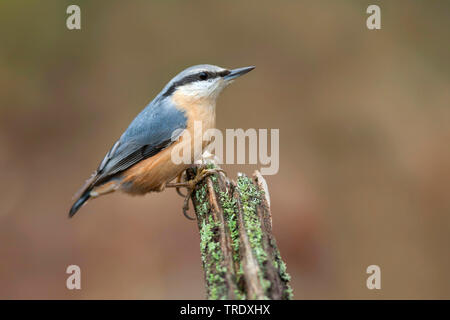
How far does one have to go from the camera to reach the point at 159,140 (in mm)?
3555

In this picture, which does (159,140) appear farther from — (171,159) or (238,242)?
(238,242)

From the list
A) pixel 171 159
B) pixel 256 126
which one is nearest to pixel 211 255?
pixel 171 159

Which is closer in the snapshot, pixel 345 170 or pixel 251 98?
pixel 345 170

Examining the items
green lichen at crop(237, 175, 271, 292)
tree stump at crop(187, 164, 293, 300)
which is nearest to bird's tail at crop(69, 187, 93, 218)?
tree stump at crop(187, 164, 293, 300)

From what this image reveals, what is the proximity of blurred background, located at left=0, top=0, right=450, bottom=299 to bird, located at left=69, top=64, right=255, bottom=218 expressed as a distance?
79.0 inches

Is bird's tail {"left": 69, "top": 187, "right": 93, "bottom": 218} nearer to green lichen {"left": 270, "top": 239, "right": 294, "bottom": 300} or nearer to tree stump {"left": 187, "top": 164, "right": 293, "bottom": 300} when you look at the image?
tree stump {"left": 187, "top": 164, "right": 293, "bottom": 300}

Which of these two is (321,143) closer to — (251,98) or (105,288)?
(251,98)

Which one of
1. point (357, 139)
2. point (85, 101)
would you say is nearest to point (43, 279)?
point (85, 101)

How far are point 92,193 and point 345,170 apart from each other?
3669 millimetres

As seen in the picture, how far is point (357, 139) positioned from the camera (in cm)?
623

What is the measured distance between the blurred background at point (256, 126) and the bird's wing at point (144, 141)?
6.85ft

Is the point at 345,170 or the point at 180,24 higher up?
the point at 180,24

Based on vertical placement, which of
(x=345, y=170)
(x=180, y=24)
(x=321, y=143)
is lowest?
(x=345, y=170)

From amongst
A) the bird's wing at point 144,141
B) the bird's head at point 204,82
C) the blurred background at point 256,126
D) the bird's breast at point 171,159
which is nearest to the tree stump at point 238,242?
the bird's breast at point 171,159
